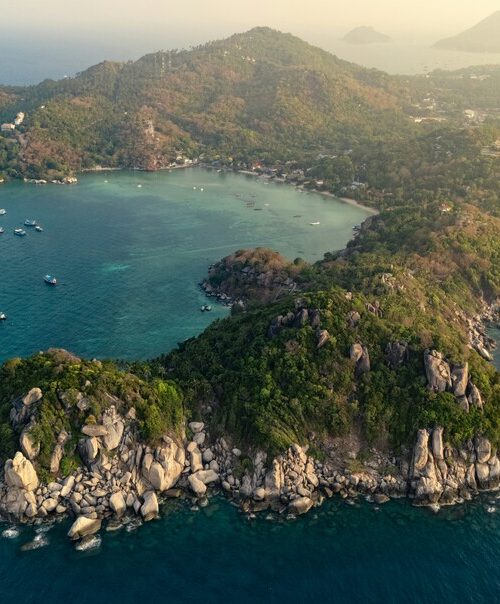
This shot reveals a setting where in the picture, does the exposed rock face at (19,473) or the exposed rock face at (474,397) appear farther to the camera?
the exposed rock face at (474,397)

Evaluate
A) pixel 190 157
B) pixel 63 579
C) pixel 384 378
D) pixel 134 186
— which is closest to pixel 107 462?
pixel 63 579

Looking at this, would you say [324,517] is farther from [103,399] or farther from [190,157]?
[190,157]

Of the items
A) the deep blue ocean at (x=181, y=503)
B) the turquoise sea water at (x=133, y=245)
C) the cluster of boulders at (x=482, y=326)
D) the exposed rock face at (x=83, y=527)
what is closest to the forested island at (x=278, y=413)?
the exposed rock face at (x=83, y=527)

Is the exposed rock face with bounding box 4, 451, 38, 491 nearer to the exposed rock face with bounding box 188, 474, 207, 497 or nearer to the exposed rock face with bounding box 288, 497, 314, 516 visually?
the exposed rock face with bounding box 188, 474, 207, 497

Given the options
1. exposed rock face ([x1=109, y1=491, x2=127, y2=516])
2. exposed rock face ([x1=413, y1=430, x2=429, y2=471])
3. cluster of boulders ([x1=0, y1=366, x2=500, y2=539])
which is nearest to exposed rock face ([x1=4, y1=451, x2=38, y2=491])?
cluster of boulders ([x1=0, y1=366, x2=500, y2=539])

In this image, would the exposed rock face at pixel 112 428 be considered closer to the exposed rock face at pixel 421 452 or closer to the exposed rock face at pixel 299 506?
the exposed rock face at pixel 299 506
